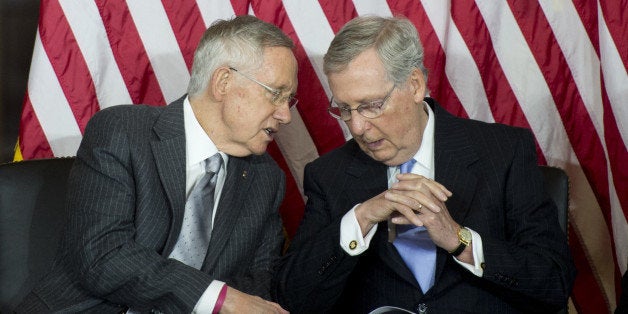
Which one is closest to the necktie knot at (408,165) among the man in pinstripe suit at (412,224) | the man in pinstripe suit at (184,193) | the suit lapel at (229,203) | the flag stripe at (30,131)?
the man in pinstripe suit at (412,224)

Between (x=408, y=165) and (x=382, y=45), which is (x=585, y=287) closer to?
(x=408, y=165)

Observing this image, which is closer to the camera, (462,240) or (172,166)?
(462,240)

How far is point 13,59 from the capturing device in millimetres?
4125

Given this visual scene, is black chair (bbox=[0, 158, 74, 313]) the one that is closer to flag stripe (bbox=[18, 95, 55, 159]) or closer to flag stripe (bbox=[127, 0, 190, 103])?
flag stripe (bbox=[18, 95, 55, 159])

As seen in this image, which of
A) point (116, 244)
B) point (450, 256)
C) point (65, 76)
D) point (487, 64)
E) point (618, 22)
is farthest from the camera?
point (487, 64)

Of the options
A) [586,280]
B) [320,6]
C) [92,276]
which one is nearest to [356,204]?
[92,276]

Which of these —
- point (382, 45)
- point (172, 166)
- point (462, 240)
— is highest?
point (382, 45)

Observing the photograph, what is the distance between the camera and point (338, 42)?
3.14 metres

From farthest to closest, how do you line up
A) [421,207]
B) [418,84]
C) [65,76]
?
[65,76], [418,84], [421,207]

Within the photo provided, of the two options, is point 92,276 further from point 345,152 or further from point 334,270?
point 345,152

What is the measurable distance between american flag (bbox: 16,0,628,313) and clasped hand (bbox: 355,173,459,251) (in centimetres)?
132

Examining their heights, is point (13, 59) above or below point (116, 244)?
above

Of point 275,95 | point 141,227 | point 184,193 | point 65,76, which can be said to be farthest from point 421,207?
point 65,76

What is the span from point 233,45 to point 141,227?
0.74 m
